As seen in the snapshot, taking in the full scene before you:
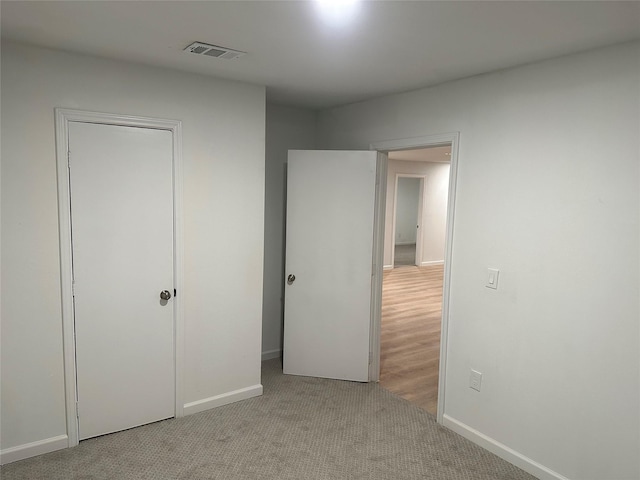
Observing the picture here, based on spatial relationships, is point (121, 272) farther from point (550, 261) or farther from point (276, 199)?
point (550, 261)

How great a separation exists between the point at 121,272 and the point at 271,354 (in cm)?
195

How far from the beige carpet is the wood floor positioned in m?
0.35

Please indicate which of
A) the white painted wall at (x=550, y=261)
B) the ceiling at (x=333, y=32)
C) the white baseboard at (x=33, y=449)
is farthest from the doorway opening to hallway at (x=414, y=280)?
the white baseboard at (x=33, y=449)

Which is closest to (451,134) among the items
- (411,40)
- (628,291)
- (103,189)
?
(411,40)

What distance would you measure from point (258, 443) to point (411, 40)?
2562 millimetres

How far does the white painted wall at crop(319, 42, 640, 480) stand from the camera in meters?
2.21

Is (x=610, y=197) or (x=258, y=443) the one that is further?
(x=258, y=443)

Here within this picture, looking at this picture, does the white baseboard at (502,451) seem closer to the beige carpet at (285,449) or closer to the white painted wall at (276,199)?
the beige carpet at (285,449)

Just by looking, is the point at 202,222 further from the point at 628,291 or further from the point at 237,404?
the point at 628,291

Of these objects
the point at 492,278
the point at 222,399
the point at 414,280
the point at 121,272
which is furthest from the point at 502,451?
the point at 414,280

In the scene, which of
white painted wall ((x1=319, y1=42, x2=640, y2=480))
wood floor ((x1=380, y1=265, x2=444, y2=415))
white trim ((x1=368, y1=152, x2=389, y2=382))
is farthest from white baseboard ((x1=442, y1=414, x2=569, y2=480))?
white trim ((x1=368, y1=152, x2=389, y2=382))

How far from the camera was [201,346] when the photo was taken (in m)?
3.25

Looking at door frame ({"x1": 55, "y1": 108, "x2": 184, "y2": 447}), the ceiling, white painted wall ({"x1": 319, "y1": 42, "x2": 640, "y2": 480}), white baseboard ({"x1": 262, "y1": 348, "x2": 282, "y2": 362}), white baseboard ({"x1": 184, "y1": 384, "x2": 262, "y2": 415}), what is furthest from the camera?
white baseboard ({"x1": 262, "y1": 348, "x2": 282, "y2": 362})

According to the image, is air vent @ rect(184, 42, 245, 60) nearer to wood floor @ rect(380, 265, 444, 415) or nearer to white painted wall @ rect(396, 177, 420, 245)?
wood floor @ rect(380, 265, 444, 415)
